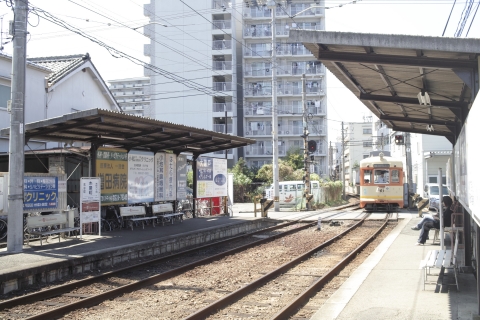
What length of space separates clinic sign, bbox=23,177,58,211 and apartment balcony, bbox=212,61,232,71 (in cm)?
3725

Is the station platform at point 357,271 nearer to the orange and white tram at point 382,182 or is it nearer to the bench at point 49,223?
the bench at point 49,223

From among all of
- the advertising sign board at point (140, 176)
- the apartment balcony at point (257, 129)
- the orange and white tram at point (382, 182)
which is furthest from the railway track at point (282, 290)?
the apartment balcony at point (257, 129)

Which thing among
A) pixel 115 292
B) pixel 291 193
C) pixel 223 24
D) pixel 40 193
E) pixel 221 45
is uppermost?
pixel 223 24

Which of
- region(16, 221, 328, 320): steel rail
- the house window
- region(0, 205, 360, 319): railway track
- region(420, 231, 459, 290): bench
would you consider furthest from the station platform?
the house window

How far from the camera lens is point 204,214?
22875 mm

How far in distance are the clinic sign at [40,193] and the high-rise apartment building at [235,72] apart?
3491 centimetres

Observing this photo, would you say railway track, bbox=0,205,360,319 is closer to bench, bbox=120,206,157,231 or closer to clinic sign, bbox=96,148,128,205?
bench, bbox=120,206,157,231

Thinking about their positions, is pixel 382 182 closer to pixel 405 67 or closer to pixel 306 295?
pixel 306 295

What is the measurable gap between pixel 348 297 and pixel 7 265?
20.8ft

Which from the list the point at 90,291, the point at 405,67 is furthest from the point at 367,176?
the point at 405,67

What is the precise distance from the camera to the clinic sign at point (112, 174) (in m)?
15.7

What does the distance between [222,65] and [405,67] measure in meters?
43.6

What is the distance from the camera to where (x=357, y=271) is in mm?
9820

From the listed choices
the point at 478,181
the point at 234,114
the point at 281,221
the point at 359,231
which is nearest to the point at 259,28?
the point at 234,114
